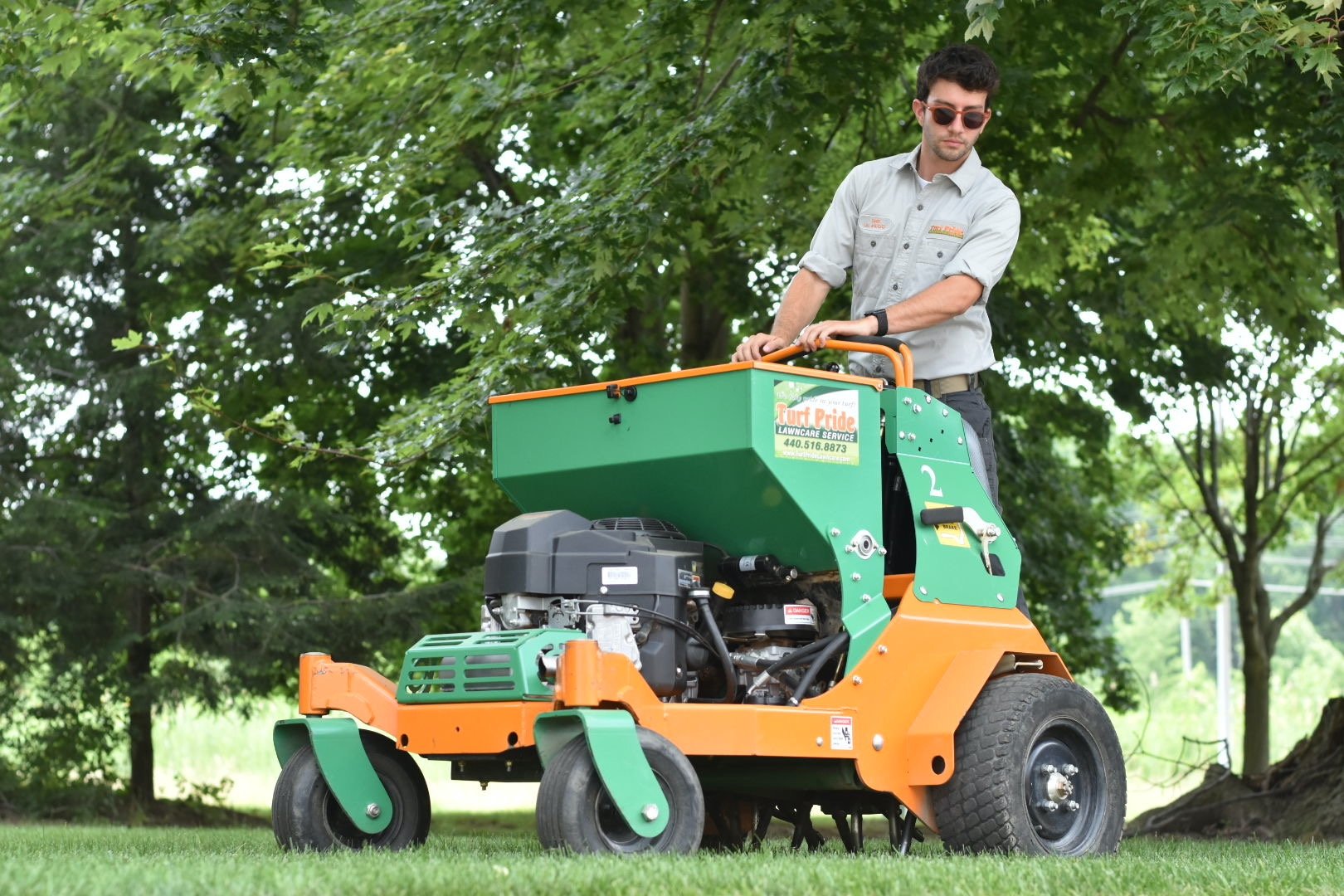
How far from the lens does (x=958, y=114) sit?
6105 mm

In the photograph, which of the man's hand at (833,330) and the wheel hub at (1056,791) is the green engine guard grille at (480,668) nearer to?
the man's hand at (833,330)

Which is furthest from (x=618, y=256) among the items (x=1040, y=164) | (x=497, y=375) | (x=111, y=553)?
(x=111, y=553)

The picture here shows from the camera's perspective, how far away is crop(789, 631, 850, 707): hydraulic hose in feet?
18.0

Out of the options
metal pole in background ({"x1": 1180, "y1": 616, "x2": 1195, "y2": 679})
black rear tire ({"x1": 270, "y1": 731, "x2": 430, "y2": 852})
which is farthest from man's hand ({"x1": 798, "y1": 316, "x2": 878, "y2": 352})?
metal pole in background ({"x1": 1180, "y1": 616, "x2": 1195, "y2": 679})

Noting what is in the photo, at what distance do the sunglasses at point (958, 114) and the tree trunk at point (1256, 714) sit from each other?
11709 mm

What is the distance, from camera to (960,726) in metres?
5.71

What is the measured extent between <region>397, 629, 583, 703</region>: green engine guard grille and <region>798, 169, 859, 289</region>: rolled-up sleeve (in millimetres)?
1808

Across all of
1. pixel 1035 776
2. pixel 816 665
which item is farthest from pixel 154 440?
pixel 1035 776

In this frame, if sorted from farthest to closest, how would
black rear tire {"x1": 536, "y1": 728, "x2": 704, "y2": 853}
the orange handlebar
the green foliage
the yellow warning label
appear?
the green foliage < the yellow warning label < the orange handlebar < black rear tire {"x1": 536, "y1": 728, "x2": 704, "y2": 853}

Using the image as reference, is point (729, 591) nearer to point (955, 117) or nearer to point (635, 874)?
point (635, 874)

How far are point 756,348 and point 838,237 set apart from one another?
2.46ft

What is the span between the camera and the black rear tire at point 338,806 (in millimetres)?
5375

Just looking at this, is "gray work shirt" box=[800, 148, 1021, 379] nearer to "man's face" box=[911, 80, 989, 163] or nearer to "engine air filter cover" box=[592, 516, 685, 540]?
"man's face" box=[911, 80, 989, 163]

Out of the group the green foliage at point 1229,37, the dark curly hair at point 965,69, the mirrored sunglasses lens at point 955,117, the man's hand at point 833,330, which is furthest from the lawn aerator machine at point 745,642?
the green foliage at point 1229,37
